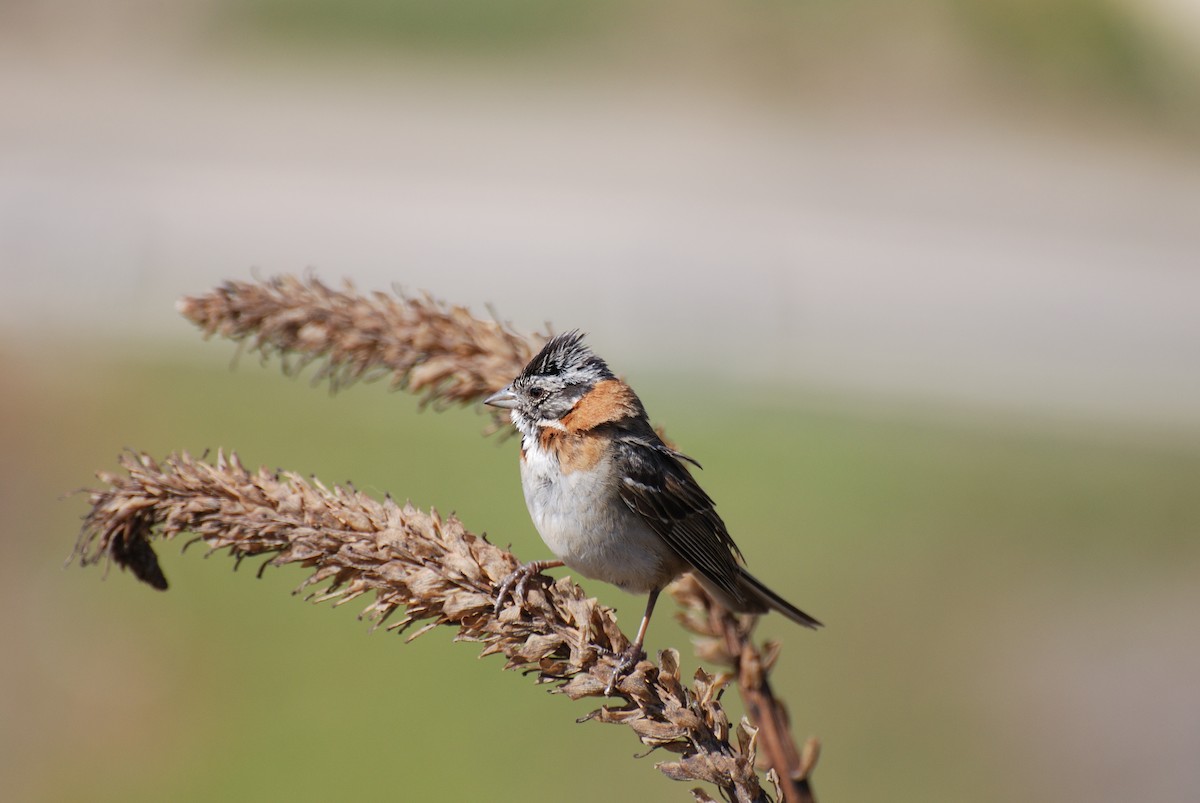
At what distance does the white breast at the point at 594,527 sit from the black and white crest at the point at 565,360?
1.00 feet

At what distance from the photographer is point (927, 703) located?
916 centimetres

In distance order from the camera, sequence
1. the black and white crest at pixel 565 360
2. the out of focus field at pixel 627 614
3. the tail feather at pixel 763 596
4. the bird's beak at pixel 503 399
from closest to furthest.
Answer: the bird's beak at pixel 503 399 < the black and white crest at pixel 565 360 < the tail feather at pixel 763 596 < the out of focus field at pixel 627 614

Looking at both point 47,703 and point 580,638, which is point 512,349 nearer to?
point 580,638

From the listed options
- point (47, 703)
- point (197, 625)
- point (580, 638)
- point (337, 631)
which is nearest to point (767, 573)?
point (337, 631)

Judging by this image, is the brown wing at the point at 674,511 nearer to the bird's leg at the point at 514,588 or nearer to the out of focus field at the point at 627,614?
the bird's leg at the point at 514,588

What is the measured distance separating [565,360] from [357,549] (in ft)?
5.39

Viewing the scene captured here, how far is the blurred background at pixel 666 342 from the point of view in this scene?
346 inches

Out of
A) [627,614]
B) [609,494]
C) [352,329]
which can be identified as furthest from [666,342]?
[352,329]

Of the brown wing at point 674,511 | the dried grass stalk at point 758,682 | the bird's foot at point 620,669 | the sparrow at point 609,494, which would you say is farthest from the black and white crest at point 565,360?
the bird's foot at point 620,669

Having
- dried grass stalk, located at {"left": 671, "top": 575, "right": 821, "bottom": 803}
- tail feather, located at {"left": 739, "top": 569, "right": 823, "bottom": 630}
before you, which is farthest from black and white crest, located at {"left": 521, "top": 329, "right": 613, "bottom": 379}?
dried grass stalk, located at {"left": 671, "top": 575, "right": 821, "bottom": 803}

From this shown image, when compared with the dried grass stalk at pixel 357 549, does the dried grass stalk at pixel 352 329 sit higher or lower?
higher

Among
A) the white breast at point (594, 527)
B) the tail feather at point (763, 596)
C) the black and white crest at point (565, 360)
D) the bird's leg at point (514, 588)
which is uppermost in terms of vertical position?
the black and white crest at point (565, 360)

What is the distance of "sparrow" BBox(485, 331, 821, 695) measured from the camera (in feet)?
13.2

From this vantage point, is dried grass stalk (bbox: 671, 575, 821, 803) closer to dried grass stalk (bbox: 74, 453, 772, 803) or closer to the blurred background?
dried grass stalk (bbox: 74, 453, 772, 803)
